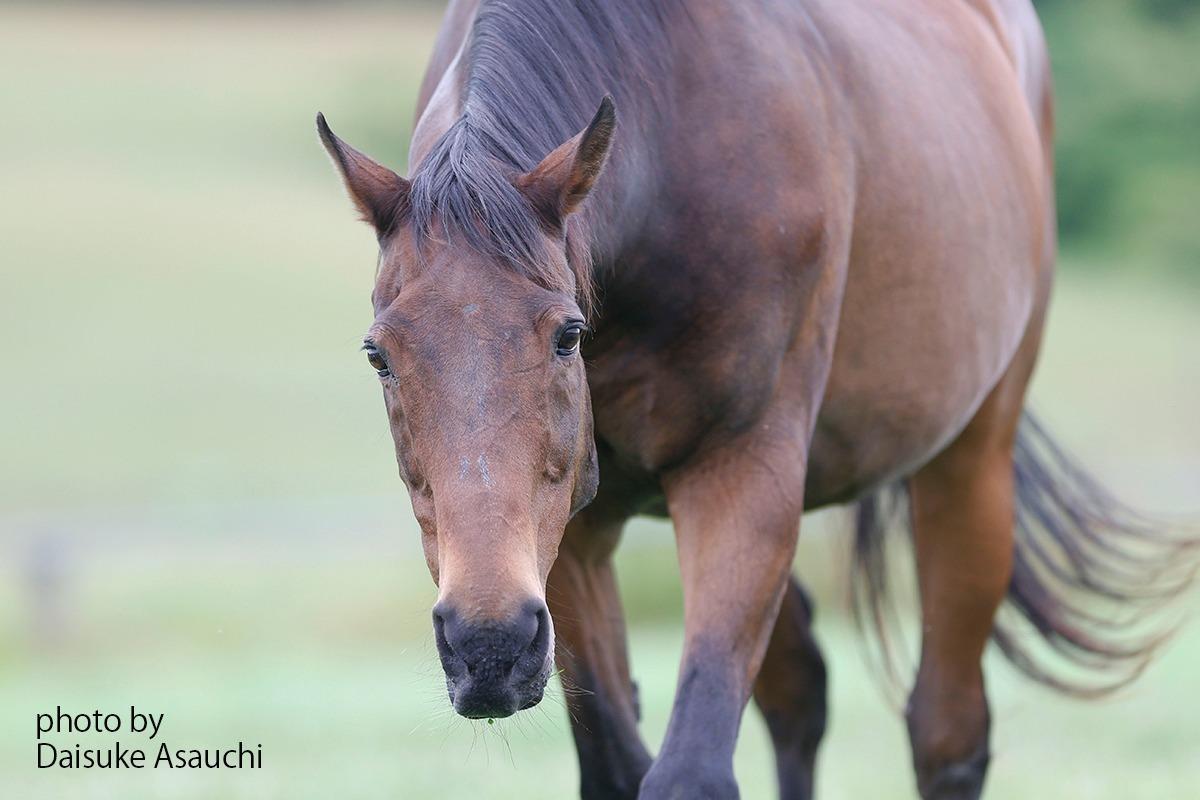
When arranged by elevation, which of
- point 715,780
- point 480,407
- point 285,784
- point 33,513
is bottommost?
point 33,513

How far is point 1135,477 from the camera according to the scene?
14.1m

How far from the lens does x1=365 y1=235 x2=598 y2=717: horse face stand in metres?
2.55

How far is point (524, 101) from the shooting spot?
3.16 meters

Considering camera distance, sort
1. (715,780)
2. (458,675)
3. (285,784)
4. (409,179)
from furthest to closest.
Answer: (285,784), (715,780), (409,179), (458,675)

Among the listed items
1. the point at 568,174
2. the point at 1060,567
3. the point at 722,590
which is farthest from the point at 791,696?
the point at 568,174

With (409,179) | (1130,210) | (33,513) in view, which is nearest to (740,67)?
(409,179)

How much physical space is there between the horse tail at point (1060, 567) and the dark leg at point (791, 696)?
1.81 feet

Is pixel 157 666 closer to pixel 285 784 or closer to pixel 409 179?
pixel 285 784

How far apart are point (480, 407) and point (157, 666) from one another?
8.44 m

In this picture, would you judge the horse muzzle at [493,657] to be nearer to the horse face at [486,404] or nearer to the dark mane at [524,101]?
the horse face at [486,404]

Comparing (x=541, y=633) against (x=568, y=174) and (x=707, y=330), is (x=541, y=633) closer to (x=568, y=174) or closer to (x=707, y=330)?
(x=568, y=174)

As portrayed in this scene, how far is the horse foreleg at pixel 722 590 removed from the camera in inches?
131

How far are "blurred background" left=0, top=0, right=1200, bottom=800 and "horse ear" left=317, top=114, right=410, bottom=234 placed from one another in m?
0.54

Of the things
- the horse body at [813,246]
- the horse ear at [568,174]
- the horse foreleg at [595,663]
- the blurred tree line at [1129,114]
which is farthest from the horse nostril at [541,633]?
the blurred tree line at [1129,114]
